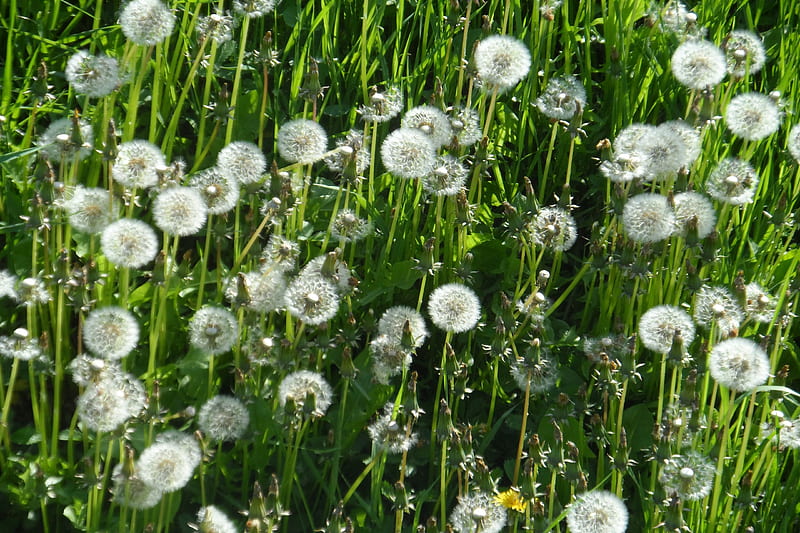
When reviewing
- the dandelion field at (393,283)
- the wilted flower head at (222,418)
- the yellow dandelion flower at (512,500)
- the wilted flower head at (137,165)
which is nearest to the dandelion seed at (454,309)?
the dandelion field at (393,283)

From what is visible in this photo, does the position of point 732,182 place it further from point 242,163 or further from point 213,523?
point 213,523

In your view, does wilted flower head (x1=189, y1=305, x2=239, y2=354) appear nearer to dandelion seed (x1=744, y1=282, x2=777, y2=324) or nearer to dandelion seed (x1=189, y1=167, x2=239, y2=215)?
dandelion seed (x1=189, y1=167, x2=239, y2=215)

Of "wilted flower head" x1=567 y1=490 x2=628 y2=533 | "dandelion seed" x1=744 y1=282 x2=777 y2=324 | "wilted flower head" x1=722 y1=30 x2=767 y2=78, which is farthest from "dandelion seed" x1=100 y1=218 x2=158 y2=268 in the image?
"wilted flower head" x1=722 y1=30 x2=767 y2=78

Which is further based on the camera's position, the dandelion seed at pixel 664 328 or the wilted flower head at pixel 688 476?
the dandelion seed at pixel 664 328

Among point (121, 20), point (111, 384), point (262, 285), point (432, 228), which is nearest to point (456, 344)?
point (432, 228)

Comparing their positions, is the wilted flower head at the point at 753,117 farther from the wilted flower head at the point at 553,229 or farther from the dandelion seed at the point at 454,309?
the dandelion seed at the point at 454,309

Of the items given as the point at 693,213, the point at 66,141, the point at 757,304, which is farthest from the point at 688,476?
the point at 66,141
